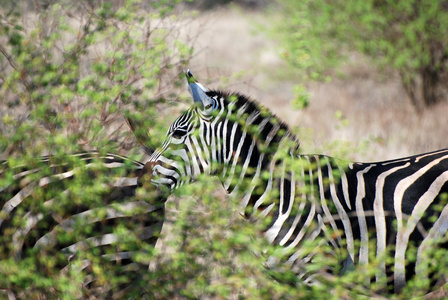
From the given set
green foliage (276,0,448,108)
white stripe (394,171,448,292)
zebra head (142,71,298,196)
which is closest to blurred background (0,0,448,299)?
green foliage (276,0,448,108)

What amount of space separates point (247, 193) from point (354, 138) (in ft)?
14.2

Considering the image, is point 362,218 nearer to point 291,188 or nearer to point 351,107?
point 291,188

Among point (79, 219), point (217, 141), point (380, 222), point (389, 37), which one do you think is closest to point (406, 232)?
point (380, 222)

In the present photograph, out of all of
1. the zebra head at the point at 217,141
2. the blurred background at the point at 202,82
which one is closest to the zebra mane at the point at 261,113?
the zebra head at the point at 217,141

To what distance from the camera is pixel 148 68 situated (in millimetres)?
5008

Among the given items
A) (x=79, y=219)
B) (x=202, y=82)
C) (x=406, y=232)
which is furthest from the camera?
(x=202, y=82)

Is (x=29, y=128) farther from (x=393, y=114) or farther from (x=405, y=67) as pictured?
(x=405, y=67)

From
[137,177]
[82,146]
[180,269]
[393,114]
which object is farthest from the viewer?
[393,114]

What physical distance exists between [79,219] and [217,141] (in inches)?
38.7

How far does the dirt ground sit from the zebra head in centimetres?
109

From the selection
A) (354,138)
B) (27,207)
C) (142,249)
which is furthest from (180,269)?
(354,138)

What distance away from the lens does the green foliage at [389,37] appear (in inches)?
354

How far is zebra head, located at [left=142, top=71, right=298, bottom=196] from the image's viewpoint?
3662 millimetres

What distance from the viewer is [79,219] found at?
3.27m
